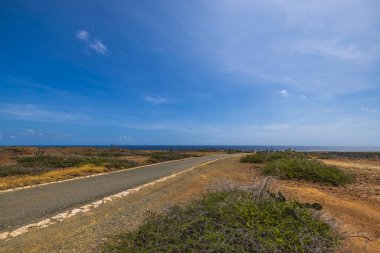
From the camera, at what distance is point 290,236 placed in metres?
3.70

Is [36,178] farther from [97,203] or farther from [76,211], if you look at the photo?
[76,211]

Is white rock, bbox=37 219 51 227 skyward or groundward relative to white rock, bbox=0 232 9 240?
skyward

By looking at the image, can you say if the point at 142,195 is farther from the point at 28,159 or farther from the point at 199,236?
the point at 28,159

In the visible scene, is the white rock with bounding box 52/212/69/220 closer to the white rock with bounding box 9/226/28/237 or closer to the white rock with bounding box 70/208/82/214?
the white rock with bounding box 70/208/82/214

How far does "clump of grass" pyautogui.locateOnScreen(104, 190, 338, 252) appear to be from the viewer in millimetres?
3461

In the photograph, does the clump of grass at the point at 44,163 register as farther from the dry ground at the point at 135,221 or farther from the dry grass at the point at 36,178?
the dry ground at the point at 135,221

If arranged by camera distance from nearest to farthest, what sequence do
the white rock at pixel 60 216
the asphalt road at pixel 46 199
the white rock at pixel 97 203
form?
the white rock at pixel 60 216, the asphalt road at pixel 46 199, the white rock at pixel 97 203

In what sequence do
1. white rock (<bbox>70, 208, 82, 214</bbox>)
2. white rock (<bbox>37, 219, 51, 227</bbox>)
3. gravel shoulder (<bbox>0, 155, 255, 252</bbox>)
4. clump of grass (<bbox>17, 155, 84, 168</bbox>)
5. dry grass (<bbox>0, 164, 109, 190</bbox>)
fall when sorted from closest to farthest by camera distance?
gravel shoulder (<bbox>0, 155, 255, 252</bbox>) < white rock (<bbox>37, 219, 51, 227</bbox>) < white rock (<bbox>70, 208, 82, 214</bbox>) < dry grass (<bbox>0, 164, 109, 190</bbox>) < clump of grass (<bbox>17, 155, 84, 168</bbox>)

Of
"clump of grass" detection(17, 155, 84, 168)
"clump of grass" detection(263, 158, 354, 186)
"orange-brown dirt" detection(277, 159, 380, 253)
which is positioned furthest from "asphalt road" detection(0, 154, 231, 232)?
"clump of grass" detection(17, 155, 84, 168)

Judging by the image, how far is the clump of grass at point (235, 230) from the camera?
346 cm

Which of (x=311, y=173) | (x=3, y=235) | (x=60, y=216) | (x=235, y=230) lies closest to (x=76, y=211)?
(x=60, y=216)

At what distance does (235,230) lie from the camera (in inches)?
144

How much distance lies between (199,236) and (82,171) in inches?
604

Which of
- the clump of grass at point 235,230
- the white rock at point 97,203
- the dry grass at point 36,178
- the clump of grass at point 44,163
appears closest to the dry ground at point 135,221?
the white rock at point 97,203
